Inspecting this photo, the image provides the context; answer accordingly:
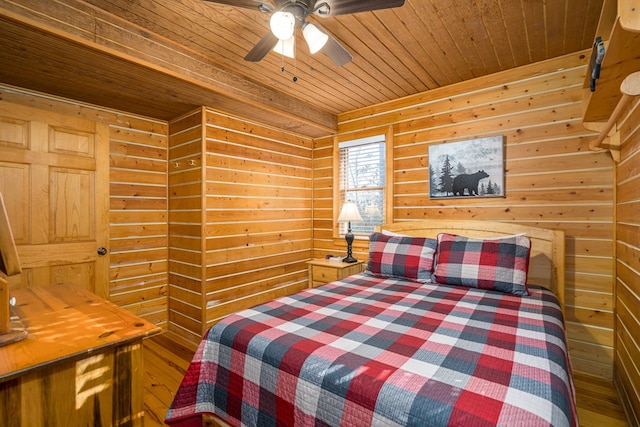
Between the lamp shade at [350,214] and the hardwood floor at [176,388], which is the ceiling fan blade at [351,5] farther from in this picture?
the hardwood floor at [176,388]

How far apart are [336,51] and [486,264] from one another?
5.67 ft

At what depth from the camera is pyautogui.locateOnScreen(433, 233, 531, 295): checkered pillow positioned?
1986 millimetres

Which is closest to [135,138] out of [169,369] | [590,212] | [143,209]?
[143,209]

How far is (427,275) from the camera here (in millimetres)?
2318

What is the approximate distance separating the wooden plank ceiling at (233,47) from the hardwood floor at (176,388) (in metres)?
2.23

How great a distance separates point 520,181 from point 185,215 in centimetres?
Answer: 310

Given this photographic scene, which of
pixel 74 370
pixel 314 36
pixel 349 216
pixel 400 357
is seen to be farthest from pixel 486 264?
pixel 74 370

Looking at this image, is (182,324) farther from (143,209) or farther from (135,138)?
(135,138)

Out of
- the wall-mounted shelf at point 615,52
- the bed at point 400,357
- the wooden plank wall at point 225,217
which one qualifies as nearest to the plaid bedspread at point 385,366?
the bed at point 400,357

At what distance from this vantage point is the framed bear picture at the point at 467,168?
2670 millimetres

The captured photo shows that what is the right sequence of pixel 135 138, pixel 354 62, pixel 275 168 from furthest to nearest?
pixel 275 168
pixel 135 138
pixel 354 62

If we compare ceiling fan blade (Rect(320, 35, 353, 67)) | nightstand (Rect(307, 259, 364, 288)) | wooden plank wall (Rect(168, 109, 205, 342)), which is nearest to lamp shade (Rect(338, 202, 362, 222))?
nightstand (Rect(307, 259, 364, 288))

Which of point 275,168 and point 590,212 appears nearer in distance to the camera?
point 590,212

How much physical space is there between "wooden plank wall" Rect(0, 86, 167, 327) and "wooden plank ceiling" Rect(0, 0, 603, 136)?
186mm
